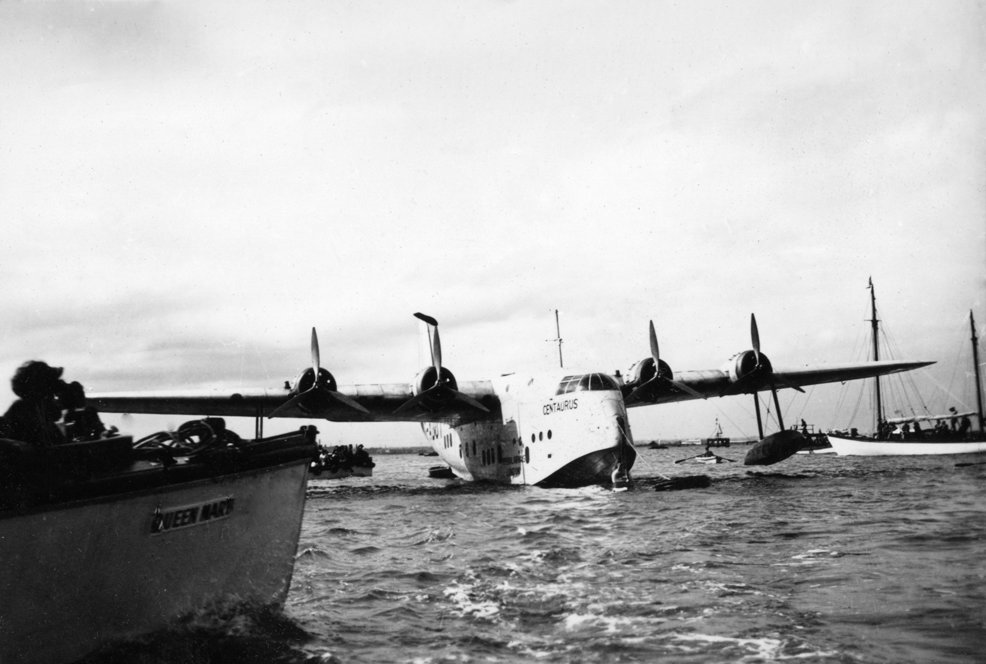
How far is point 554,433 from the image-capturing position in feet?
72.4

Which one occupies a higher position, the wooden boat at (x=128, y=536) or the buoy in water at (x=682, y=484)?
the wooden boat at (x=128, y=536)

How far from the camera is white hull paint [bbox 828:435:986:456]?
40906mm

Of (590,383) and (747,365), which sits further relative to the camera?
(747,365)

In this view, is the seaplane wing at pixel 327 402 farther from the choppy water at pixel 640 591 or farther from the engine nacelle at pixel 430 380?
the choppy water at pixel 640 591

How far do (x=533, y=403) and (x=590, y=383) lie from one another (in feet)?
9.97

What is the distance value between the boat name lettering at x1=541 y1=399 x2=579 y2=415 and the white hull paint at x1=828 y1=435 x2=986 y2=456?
3229 centimetres

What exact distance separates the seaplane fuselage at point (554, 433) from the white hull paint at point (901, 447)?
103 feet

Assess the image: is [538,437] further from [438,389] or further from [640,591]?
[640,591]

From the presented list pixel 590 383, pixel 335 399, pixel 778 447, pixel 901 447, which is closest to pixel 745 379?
pixel 778 447

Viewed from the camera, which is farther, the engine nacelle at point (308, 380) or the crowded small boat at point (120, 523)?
the engine nacelle at point (308, 380)

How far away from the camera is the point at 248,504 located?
6.29m

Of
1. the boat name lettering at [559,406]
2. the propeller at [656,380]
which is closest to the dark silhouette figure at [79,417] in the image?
the boat name lettering at [559,406]

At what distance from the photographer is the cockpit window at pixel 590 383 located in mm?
21031

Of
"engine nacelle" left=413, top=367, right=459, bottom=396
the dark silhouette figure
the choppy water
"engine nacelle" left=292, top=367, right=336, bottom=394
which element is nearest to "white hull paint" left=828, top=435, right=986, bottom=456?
the choppy water
